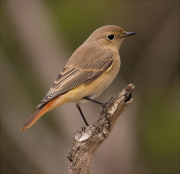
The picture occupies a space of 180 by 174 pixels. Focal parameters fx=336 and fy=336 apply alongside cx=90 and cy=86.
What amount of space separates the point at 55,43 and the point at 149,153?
4710 millimetres

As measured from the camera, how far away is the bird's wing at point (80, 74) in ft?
17.2

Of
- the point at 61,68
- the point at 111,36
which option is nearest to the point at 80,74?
the point at 111,36

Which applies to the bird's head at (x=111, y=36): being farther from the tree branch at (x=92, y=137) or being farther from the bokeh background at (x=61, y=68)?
the bokeh background at (x=61, y=68)

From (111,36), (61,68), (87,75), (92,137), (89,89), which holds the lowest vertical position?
(61,68)

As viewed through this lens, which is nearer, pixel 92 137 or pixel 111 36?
pixel 92 137

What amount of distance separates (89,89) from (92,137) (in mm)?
921

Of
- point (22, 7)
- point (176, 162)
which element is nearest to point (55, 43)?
point (22, 7)

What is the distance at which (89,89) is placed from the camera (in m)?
5.34

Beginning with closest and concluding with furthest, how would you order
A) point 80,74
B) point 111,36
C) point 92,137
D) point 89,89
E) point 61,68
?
point 92,137, point 89,89, point 80,74, point 111,36, point 61,68

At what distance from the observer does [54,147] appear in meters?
10.6

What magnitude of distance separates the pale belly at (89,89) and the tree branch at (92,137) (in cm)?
64

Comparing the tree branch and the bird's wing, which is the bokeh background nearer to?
the bird's wing

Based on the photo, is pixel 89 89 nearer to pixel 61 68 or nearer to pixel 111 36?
pixel 111 36

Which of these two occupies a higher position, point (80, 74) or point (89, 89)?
point (80, 74)
